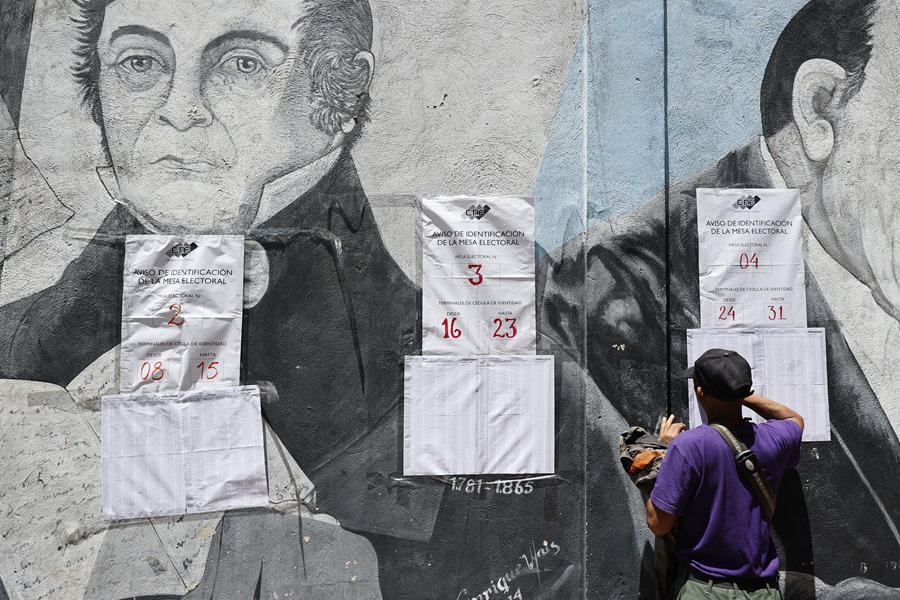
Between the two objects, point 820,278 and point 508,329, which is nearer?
point 508,329

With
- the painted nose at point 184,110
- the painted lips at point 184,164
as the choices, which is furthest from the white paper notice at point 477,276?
the painted nose at point 184,110

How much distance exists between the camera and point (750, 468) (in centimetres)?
283

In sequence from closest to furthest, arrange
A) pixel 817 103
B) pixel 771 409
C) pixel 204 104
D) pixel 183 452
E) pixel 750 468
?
pixel 750 468, pixel 771 409, pixel 183 452, pixel 204 104, pixel 817 103

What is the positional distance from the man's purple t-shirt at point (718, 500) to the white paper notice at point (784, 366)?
99 centimetres

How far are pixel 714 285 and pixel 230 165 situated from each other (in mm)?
2768

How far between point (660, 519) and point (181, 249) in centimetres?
277

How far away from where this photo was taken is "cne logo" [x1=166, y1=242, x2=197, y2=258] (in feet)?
12.5

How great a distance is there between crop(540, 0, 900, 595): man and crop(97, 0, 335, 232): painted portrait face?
5.66 feet

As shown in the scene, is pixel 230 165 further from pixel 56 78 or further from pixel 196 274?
pixel 56 78

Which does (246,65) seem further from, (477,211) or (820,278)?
(820,278)

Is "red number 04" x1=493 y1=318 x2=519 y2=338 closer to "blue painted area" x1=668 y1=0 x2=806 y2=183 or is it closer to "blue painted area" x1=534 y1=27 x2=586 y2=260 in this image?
"blue painted area" x1=534 y1=27 x2=586 y2=260

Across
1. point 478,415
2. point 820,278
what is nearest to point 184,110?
point 478,415

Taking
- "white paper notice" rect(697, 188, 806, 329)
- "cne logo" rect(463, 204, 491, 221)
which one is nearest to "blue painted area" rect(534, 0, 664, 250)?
"cne logo" rect(463, 204, 491, 221)

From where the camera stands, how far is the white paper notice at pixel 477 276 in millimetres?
3838
